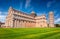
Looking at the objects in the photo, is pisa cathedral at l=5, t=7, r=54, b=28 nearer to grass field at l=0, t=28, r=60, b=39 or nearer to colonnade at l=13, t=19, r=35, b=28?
colonnade at l=13, t=19, r=35, b=28

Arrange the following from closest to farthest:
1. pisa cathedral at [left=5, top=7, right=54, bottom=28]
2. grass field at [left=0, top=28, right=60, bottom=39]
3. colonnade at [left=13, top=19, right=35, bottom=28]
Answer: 1. grass field at [left=0, top=28, right=60, bottom=39]
2. pisa cathedral at [left=5, top=7, right=54, bottom=28]
3. colonnade at [left=13, top=19, right=35, bottom=28]

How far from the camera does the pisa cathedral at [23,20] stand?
90.9m

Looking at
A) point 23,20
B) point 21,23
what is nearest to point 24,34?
point 21,23

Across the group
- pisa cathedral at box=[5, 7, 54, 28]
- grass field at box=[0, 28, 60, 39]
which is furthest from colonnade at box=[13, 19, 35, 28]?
grass field at box=[0, 28, 60, 39]

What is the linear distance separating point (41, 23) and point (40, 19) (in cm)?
460

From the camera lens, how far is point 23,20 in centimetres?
10300

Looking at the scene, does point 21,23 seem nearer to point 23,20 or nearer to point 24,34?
point 23,20

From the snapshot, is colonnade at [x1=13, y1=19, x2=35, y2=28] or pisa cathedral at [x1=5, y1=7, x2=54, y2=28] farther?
colonnade at [x1=13, y1=19, x2=35, y2=28]

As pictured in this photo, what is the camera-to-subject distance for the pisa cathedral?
90.9 metres

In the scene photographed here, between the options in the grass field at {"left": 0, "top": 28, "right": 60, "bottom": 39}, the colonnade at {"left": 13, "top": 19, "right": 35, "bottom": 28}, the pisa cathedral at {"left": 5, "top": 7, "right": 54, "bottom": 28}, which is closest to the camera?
the grass field at {"left": 0, "top": 28, "right": 60, "bottom": 39}

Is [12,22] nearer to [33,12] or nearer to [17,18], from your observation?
[17,18]

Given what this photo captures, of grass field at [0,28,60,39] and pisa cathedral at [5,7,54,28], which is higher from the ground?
pisa cathedral at [5,7,54,28]

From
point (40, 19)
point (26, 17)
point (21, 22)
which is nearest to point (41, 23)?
point (40, 19)

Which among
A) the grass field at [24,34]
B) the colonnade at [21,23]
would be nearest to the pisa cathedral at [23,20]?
the colonnade at [21,23]
